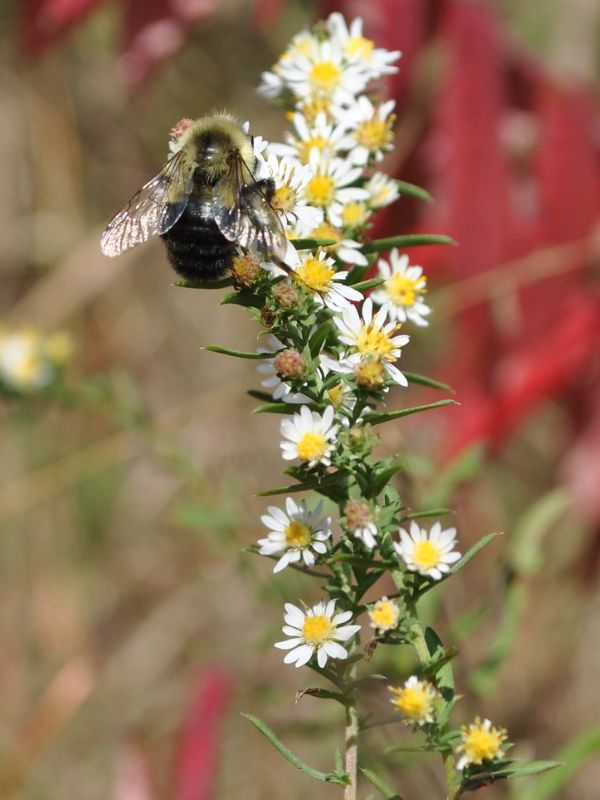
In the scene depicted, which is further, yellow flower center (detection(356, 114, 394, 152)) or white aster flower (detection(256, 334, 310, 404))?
yellow flower center (detection(356, 114, 394, 152))

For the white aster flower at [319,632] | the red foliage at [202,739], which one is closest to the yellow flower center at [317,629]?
the white aster flower at [319,632]

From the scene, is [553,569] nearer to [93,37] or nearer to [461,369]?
→ [461,369]

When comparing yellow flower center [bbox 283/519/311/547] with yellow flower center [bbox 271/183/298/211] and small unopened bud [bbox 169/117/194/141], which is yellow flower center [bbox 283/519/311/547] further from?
small unopened bud [bbox 169/117/194/141]

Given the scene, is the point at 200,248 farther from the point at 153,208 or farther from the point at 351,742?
the point at 351,742

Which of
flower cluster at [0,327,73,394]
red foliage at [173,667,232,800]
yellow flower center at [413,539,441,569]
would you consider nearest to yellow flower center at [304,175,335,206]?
yellow flower center at [413,539,441,569]

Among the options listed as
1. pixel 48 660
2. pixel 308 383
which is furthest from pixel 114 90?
pixel 308 383

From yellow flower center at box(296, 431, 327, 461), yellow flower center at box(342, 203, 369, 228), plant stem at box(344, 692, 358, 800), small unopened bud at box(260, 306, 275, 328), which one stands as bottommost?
plant stem at box(344, 692, 358, 800)

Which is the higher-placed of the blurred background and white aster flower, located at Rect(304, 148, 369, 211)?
the blurred background

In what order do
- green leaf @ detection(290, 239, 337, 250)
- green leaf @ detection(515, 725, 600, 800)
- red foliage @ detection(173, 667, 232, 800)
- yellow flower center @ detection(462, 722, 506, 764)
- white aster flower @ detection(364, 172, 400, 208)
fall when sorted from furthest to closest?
red foliage @ detection(173, 667, 232, 800), green leaf @ detection(515, 725, 600, 800), white aster flower @ detection(364, 172, 400, 208), green leaf @ detection(290, 239, 337, 250), yellow flower center @ detection(462, 722, 506, 764)
